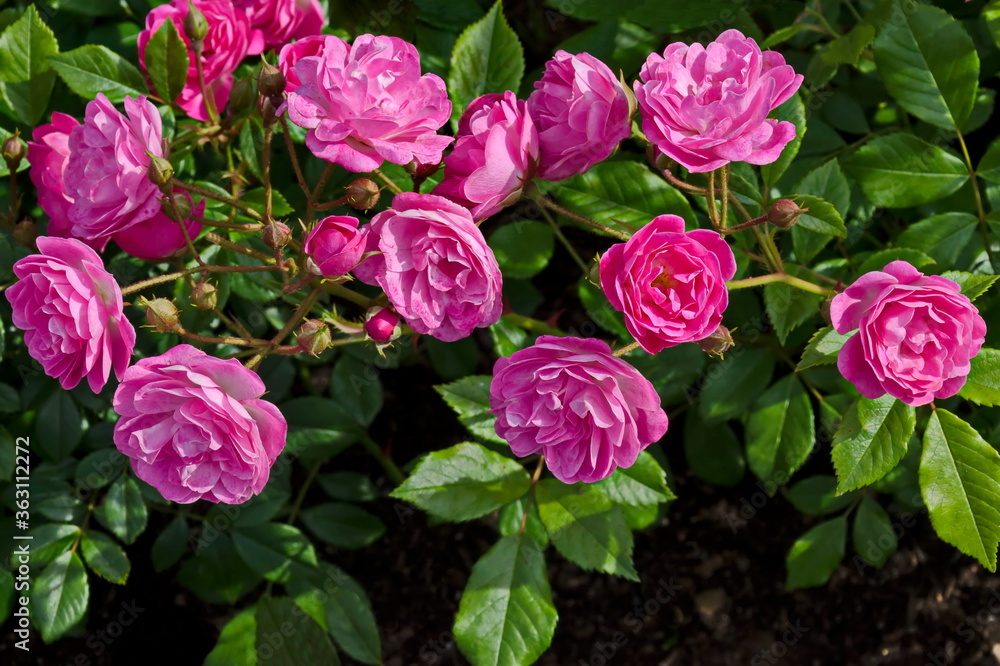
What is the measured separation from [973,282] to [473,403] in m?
1.05

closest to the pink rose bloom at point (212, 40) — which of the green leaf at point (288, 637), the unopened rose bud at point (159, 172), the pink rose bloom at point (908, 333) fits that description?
the unopened rose bud at point (159, 172)

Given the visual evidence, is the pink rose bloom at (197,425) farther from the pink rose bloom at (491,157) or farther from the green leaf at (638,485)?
the green leaf at (638,485)

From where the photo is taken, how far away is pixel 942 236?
1.91 m

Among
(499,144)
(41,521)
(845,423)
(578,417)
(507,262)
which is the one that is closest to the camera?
(499,144)

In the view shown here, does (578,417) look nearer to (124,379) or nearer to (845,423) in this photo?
(845,423)

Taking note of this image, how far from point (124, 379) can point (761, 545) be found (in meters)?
2.29

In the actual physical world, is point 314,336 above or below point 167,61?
below

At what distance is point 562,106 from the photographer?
138cm

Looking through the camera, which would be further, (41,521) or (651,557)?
(651,557)

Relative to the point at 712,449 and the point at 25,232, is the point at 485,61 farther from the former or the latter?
the point at 712,449

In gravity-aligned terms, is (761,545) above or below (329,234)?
below

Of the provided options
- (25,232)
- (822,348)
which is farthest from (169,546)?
(822,348)

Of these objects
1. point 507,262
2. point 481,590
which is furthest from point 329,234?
point 481,590

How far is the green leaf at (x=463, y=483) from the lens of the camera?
1.76m
